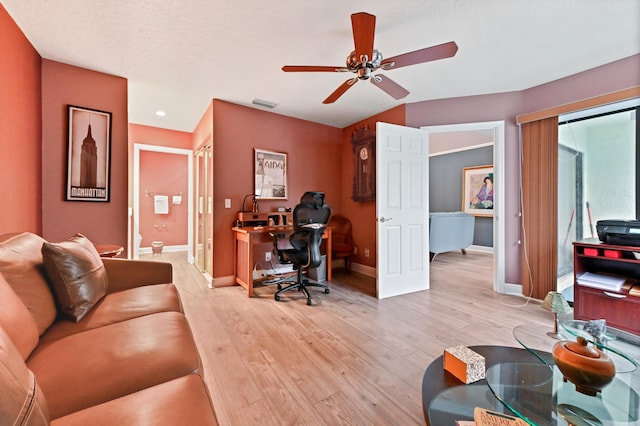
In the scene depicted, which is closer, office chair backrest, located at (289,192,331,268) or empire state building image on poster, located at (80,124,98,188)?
empire state building image on poster, located at (80,124,98,188)

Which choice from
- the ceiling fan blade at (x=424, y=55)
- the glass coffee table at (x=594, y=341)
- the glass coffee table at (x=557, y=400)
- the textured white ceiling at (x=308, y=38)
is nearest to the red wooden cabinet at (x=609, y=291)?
the glass coffee table at (x=594, y=341)

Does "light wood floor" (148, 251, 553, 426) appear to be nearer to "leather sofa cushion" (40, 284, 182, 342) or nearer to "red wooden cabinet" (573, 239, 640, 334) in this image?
"red wooden cabinet" (573, 239, 640, 334)

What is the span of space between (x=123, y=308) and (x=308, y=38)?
2399 mm

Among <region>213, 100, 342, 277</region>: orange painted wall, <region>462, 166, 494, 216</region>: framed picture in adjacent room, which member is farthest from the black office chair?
<region>462, 166, 494, 216</region>: framed picture in adjacent room

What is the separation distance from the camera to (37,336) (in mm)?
1106

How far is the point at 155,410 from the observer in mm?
740

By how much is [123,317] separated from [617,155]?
4.50 meters

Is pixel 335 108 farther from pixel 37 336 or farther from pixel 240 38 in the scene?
pixel 37 336

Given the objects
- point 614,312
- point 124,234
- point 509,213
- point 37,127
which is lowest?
point 614,312

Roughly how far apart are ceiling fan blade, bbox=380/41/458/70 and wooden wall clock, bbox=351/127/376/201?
205 centimetres

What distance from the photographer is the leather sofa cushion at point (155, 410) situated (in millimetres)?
703

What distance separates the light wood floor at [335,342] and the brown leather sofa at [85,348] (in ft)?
1.93

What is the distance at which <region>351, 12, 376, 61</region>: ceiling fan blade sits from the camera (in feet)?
5.45

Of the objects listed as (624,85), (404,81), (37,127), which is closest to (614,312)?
(624,85)
